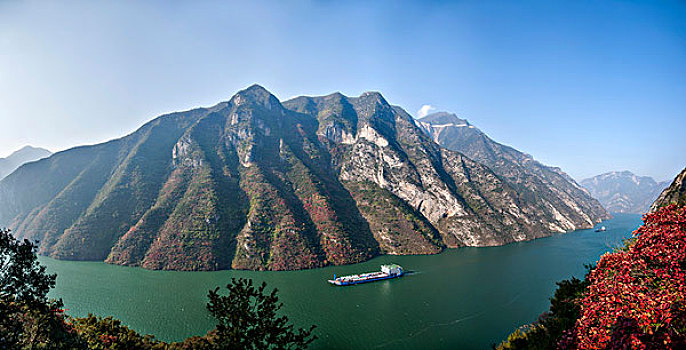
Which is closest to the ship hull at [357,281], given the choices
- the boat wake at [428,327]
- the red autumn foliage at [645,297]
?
the boat wake at [428,327]

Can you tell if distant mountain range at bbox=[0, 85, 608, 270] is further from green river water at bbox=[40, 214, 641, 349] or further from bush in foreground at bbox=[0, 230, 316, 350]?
bush in foreground at bbox=[0, 230, 316, 350]

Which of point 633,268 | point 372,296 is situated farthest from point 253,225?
point 633,268

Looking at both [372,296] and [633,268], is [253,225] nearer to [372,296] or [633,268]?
[372,296]

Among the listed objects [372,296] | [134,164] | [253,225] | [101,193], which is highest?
[134,164]

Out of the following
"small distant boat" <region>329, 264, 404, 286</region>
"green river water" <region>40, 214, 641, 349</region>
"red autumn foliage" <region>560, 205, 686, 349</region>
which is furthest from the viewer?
"small distant boat" <region>329, 264, 404, 286</region>

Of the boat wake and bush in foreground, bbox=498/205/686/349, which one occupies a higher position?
bush in foreground, bbox=498/205/686/349

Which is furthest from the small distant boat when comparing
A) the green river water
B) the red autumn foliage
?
the red autumn foliage

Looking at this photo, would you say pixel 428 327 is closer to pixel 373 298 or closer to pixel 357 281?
pixel 373 298

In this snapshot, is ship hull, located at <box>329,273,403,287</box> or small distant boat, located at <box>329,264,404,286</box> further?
small distant boat, located at <box>329,264,404,286</box>

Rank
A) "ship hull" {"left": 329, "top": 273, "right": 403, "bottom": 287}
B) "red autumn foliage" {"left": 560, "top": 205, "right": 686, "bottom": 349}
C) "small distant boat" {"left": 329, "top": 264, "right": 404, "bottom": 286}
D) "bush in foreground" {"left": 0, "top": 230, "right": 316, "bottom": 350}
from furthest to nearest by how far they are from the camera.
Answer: "small distant boat" {"left": 329, "top": 264, "right": 404, "bottom": 286} → "ship hull" {"left": 329, "top": 273, "right": 403, "bottom": 287} → "bush in foreground" {"left": 0, "top": 230, "right": 316, "bottom": 350} → "red autumn foliage" {"left": 560, "top": 205, "right": 686, "bottom": 349}
